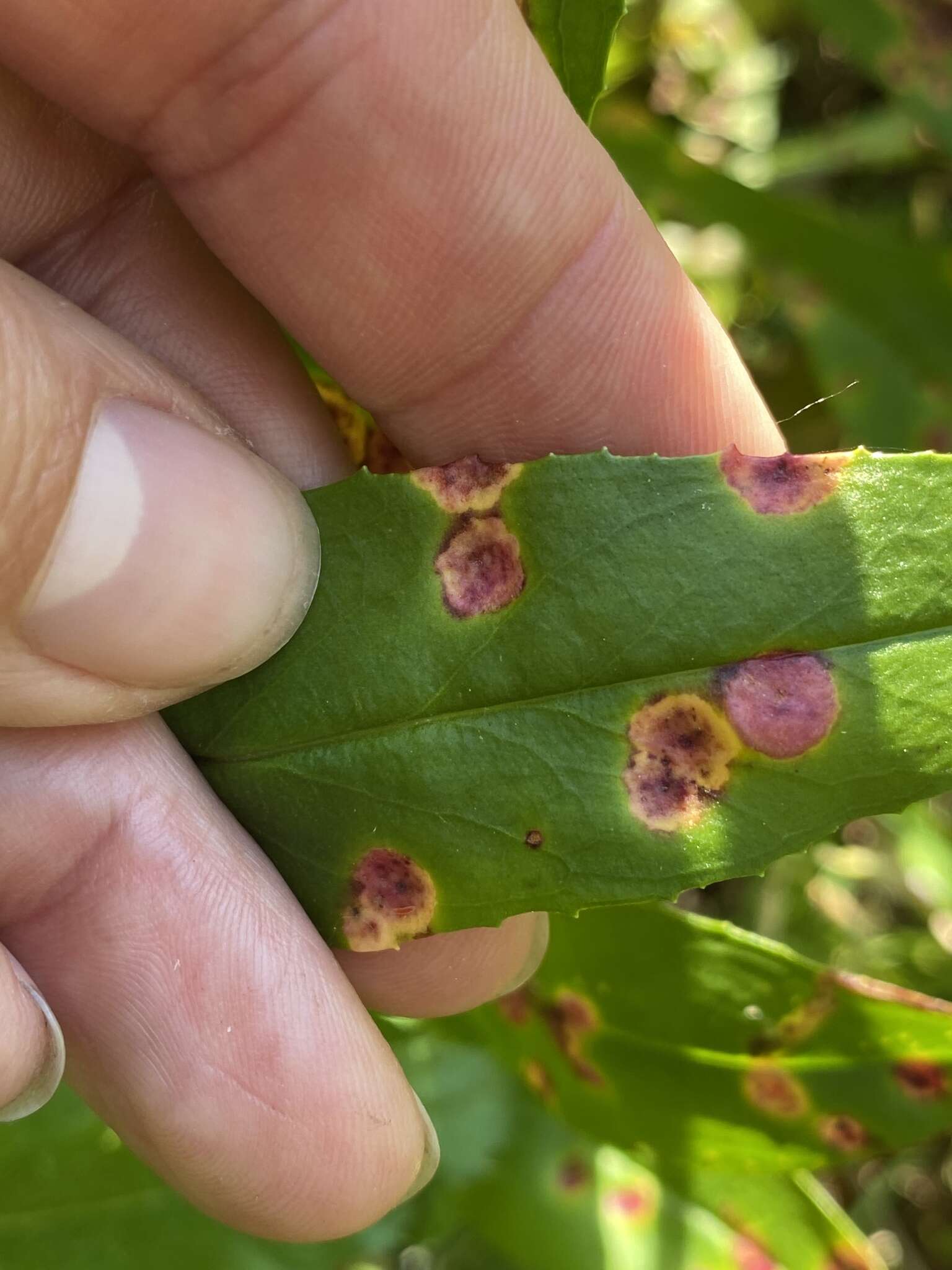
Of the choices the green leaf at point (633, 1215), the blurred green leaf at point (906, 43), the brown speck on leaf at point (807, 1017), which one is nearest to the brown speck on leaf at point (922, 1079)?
the brown speck on leaf at point (807, 1017)

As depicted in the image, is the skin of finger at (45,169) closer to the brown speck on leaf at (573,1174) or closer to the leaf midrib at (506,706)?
the leaf midrib at (506,706)

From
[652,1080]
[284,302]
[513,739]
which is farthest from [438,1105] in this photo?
[284,302]

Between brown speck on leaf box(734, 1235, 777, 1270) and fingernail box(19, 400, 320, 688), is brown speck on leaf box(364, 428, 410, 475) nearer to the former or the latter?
fingernail box(19, 400, 320, 688)

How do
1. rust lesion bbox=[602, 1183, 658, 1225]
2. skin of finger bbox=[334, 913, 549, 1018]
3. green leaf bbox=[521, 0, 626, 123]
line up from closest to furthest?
green leaf bbox=[521, 0, 626, 123], skin of finger bbox=[334, 913, 549, 1018], rust lesion bbox=[602, 1183, 658, 1225]

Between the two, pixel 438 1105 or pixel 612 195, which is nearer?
pixel 612 195

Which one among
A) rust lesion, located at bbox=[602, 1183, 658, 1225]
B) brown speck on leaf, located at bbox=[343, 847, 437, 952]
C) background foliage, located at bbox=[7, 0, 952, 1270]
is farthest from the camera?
rust lesion, located at bbox=[602, 1183, 658, 1225]

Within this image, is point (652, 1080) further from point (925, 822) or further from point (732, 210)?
point (732, 210)

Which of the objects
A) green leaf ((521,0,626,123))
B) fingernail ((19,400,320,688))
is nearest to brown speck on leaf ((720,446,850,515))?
fingernail ((19,400,320,688))
